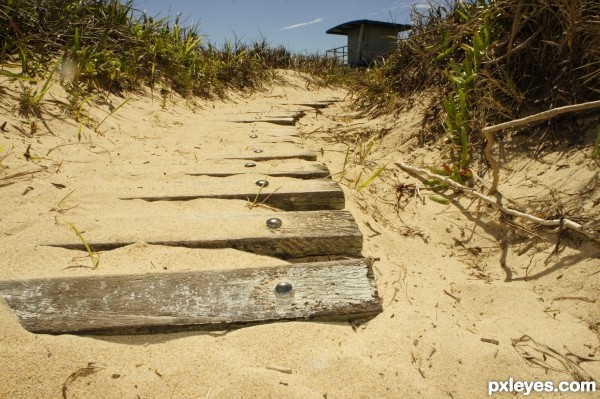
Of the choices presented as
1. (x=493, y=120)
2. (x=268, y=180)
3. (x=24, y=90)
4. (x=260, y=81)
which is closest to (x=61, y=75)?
(x=24, y=90)

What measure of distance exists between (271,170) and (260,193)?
0.46 metres

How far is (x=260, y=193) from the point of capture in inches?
82.3

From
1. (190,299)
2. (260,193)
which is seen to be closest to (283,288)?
(190,299)

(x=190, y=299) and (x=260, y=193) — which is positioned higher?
(x=260, y=193)

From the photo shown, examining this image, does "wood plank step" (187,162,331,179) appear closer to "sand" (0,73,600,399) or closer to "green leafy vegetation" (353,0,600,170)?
"sand" (0,73,600,399)

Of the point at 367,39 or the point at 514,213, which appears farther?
the point at 367,39

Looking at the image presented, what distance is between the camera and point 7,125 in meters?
2.63

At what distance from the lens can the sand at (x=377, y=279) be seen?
41.7 inches

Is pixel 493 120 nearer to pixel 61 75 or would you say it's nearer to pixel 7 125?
pixel 7 125

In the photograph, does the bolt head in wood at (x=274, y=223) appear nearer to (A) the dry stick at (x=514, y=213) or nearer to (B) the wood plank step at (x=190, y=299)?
(B) the wood plank step at (x=190, y=299)

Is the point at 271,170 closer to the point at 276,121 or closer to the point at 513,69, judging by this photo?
the point at 513,69

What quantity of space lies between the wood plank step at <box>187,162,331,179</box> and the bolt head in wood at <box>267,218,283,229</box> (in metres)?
0.75

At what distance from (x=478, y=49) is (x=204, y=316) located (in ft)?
8.42

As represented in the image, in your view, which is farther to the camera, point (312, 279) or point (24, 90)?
point (24, 90)
